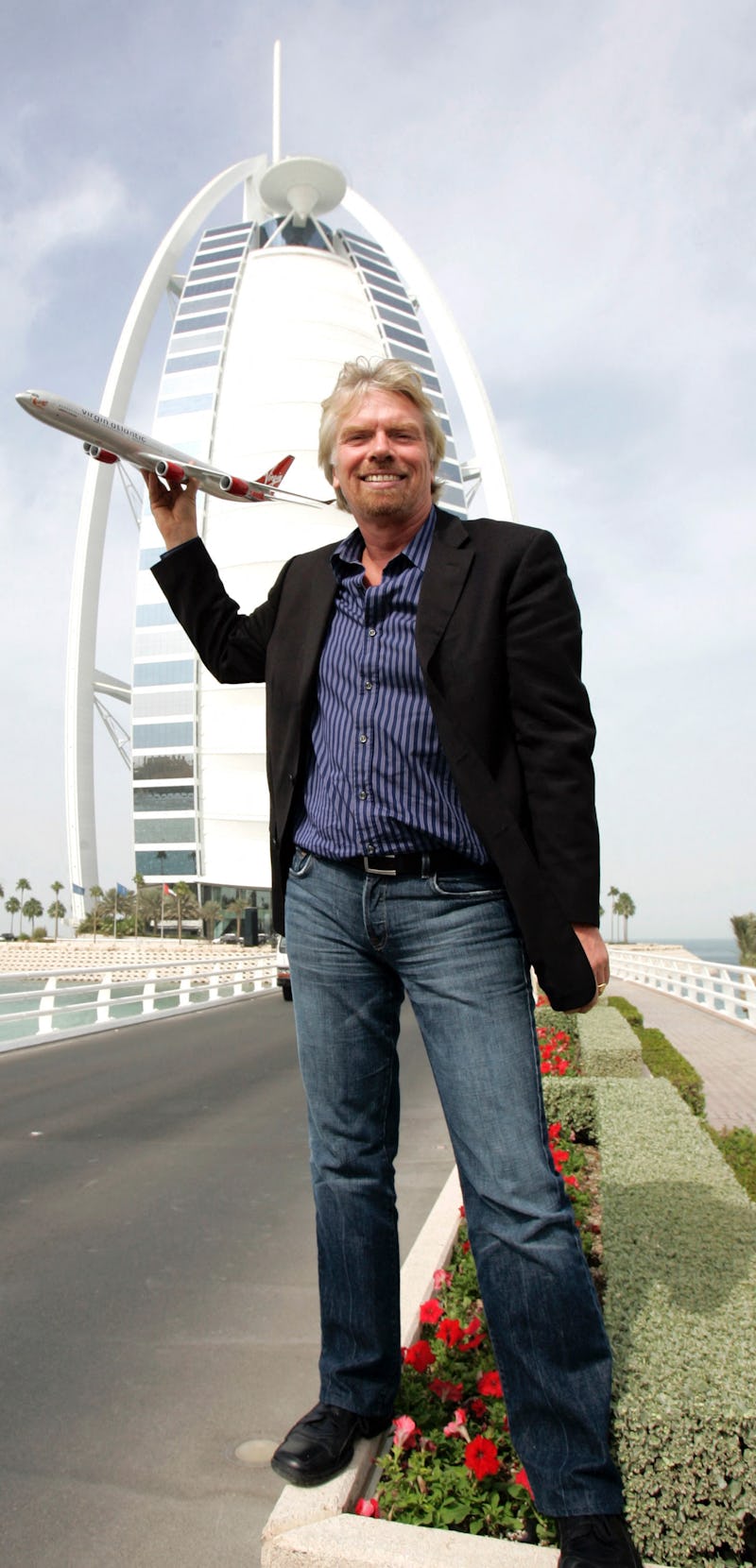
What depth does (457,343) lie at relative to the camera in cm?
7681

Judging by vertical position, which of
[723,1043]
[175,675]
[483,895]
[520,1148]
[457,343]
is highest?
[457,343]

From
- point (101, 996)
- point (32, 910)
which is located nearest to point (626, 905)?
point (32, 910)

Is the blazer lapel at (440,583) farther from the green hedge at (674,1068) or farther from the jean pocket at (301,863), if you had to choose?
the green hedge at (674,1068)

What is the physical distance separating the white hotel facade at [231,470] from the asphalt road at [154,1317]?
61.9 metres

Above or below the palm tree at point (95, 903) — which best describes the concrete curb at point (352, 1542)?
below

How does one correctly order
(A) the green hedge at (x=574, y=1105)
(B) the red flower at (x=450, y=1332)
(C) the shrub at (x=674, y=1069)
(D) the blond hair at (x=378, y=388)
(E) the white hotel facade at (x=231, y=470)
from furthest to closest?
(E) the white hotel facade at (x=231, y=470)
(C) the shrub at (x=674, y=1069)
(A) the green hedge at (x=574, y=1105)
(B) the red flower at (x=450, y=1332)
(D) the blond hair at (x=378, y=388)

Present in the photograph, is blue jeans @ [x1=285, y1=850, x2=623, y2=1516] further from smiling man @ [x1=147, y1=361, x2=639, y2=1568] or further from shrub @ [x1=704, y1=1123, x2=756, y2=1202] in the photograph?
shrub @ [x1=704, y1=1123, x2=756, y2=1202]

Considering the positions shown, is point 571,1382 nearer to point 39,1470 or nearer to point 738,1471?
point 738,1471

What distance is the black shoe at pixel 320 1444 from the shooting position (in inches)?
91.6

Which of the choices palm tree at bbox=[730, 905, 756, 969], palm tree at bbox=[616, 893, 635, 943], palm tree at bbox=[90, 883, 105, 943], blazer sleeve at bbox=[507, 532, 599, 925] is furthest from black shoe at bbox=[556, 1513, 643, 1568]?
palm tree at bbox=[616, 893, 635, 943]

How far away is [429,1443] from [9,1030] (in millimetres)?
17701

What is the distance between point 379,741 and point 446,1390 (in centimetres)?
170

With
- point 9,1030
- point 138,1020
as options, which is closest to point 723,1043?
point 138,1020

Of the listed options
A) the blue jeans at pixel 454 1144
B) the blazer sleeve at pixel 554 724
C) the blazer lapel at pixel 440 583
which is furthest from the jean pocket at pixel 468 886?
the blazer lapel at pixel 440 583
